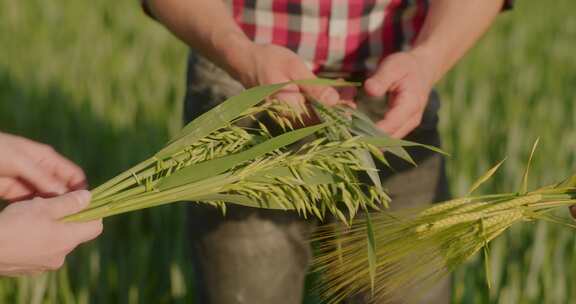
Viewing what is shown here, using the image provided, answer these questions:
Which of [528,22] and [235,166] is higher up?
[528,22]

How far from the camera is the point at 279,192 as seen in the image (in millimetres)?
1376

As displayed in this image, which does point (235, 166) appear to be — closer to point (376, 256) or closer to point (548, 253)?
point (376, 256)

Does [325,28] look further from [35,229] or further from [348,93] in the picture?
[35,229]

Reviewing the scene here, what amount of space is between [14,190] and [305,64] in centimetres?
52

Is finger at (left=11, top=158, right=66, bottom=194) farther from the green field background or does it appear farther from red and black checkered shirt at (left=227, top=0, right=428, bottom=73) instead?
the green field background

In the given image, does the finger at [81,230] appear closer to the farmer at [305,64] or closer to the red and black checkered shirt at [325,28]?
the farmer at [305,64]

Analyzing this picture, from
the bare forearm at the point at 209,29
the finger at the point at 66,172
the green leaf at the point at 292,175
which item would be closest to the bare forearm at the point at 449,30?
the bare forearm at the point at 209,29

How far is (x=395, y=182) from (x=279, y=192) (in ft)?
1.81

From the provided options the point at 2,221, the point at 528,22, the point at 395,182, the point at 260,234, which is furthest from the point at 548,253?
the point at 528,22

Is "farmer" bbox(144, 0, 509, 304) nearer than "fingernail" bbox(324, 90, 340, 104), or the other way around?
"fingernail" bbox(324, 90, 340, 104)

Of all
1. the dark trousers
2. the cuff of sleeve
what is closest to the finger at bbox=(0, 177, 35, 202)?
the dark trousers

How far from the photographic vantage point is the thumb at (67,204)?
4.41ft

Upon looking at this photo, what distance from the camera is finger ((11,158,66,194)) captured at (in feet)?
4.97

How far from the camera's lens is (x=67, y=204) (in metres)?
1.34
